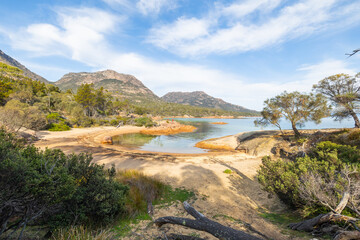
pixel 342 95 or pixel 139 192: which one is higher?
pixel 342 95

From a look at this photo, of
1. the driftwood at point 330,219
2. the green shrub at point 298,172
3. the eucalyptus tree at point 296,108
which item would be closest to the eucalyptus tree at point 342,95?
the eucalyptus tree at point 296,108

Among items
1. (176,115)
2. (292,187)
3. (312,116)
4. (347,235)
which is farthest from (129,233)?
(176,115)

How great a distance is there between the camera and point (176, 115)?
114500 mm

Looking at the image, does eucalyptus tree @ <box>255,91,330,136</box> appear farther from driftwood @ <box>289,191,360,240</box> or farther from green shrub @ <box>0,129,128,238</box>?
green shrub @ <box>0,129,128,238</box>

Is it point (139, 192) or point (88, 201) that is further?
point (139, 192)

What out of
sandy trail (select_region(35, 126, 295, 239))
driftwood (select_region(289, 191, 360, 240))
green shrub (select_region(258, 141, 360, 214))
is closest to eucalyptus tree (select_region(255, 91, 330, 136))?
sandy trail (select_region(35, 126, 295, 239))

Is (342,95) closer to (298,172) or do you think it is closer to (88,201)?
(298,172)

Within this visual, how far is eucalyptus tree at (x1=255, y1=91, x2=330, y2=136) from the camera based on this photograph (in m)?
17.2

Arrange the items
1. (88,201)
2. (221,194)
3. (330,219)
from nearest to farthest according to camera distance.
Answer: (330,219) → (88,201) → (221,194)

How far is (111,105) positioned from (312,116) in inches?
2409

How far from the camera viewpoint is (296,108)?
18.4m

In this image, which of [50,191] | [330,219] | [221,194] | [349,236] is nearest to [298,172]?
[330,219]

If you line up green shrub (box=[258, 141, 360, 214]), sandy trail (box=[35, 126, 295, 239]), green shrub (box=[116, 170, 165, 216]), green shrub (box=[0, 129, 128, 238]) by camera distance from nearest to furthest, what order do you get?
green shrub (box=[0, 129, 128, 238]) < sandy trail (box=[35, 126, 295, 239]) < green shrub (box=[258, 141, 360, 214]) < green shrub (box=[116, 170, 165, 216])

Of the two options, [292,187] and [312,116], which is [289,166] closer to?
[292,187]
